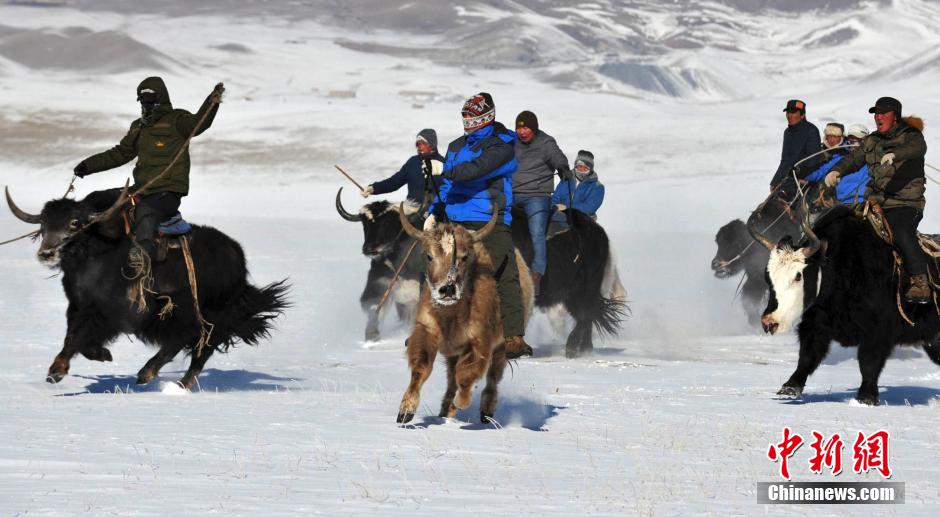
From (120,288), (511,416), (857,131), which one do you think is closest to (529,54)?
(857,131)

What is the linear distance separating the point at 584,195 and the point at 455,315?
7.42 metres

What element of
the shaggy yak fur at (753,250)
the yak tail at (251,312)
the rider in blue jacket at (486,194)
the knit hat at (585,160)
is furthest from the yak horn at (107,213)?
the shaggy yak fur at (753,250)

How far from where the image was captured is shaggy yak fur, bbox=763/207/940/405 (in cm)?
962

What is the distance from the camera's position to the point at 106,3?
185m

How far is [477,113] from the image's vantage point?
335 inches

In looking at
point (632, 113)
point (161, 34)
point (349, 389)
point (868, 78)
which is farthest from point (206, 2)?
point (349, 389)

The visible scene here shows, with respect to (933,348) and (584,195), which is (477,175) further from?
(584,195)

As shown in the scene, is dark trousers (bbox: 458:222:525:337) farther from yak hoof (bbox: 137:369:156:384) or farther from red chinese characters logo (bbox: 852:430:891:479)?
yak hoof (bbox: 137:369:156:384)

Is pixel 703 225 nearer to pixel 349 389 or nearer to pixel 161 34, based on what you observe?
pixel 349 389

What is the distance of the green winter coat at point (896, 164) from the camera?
31.6 feet

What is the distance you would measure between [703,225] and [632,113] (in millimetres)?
33121

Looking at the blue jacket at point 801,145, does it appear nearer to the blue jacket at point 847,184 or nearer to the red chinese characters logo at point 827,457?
the blue jacket at point 847,184

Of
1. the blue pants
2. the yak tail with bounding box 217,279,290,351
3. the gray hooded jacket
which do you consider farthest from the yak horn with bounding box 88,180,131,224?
the blue pants

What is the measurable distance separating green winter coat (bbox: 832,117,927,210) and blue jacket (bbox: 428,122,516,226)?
2.67 meters
